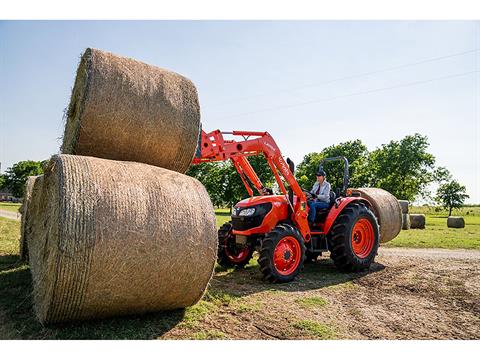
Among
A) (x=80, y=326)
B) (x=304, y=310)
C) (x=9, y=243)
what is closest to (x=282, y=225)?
(x=304, y=310)

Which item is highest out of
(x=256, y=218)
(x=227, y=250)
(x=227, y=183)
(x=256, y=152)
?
(x=227, y=183)

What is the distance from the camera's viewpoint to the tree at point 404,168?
47188mm

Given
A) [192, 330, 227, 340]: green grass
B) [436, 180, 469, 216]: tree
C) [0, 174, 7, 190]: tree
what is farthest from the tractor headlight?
[0, 174, 7, 190]: tree

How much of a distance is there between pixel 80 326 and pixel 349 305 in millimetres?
3683

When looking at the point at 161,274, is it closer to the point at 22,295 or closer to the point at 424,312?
the point at 22,295

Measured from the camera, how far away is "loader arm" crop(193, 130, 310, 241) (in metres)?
7.58

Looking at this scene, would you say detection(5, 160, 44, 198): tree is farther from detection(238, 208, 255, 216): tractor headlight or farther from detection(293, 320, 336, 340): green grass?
detection(293, 320, 336, 340): green grass

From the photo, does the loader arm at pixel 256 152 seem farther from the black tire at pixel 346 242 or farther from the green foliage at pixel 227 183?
the green foliage at pixel 227 183

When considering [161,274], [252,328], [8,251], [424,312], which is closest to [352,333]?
[252,328]

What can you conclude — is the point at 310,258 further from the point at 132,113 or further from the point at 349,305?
the point at 132,113

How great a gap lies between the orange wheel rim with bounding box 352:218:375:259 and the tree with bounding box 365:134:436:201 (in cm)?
3950

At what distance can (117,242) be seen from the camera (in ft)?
13.8

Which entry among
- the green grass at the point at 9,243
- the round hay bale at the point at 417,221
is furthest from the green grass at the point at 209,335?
the round hay bale at the point at 417,221

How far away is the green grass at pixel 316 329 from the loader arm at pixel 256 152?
318 centimetres
